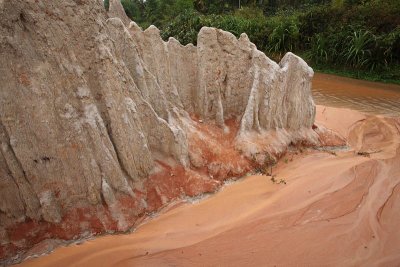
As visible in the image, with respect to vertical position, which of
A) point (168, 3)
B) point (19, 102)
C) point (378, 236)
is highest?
point (168, 3)

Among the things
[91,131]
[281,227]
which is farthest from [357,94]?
[91,131]

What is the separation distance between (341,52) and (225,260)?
17.8 meters

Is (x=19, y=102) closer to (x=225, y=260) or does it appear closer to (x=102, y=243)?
(x=102, y=243)

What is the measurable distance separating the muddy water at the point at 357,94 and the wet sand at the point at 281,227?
258 inches

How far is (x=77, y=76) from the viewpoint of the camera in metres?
4.89

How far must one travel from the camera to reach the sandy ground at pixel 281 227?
470cm

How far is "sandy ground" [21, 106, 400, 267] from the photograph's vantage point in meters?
4.70

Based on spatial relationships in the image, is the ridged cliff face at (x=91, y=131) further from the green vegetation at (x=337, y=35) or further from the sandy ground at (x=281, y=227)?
the green vegetation at (x=337, y=35)

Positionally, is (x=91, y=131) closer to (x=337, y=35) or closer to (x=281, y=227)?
(x=281, y=227)

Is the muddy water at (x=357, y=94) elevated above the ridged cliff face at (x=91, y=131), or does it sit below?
below

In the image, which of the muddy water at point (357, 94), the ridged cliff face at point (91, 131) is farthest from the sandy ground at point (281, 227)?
the muddy water at point (357, 94)

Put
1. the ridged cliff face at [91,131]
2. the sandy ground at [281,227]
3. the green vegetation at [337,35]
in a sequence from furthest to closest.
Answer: the green vegetation at [337,35] → the sandy ground at [281,227] → the ridged cliff face at [91,131]

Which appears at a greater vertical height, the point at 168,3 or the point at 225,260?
the point at 168,3

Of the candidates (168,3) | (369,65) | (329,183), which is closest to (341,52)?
(369,65)
